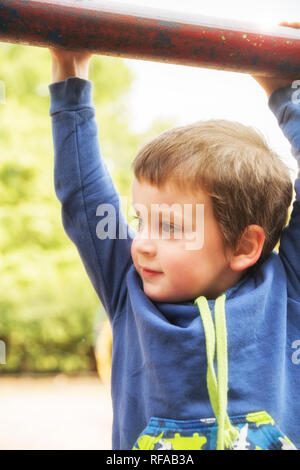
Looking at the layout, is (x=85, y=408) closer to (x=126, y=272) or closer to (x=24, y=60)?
(x=24, y=60)

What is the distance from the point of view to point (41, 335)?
6.58 metres

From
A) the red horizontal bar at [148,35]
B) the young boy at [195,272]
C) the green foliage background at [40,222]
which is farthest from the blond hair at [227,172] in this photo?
the green foliage background at [40,222]

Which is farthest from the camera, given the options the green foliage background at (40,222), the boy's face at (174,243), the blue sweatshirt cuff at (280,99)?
the green foliage background at (40,222)

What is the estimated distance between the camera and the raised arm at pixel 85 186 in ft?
3.10

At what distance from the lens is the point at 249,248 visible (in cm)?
95

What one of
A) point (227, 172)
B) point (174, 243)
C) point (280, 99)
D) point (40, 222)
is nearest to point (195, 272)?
point (174, 243)

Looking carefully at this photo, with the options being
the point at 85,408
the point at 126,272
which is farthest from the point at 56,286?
the point at 126,272

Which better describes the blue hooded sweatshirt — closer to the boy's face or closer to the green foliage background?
the boy's face

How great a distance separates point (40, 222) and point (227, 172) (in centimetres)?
526

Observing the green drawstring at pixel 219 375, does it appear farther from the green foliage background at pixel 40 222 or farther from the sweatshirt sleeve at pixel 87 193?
the green foliage background at pixel 40 222

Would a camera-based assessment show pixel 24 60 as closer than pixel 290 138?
No

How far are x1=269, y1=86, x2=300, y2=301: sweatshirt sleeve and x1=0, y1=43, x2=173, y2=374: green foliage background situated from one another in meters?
4.91

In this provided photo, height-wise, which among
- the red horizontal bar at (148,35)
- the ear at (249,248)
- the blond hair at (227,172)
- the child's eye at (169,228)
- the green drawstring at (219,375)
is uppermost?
the red horizontal bar at (148,35)

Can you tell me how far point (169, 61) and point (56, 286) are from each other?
5.59 m
